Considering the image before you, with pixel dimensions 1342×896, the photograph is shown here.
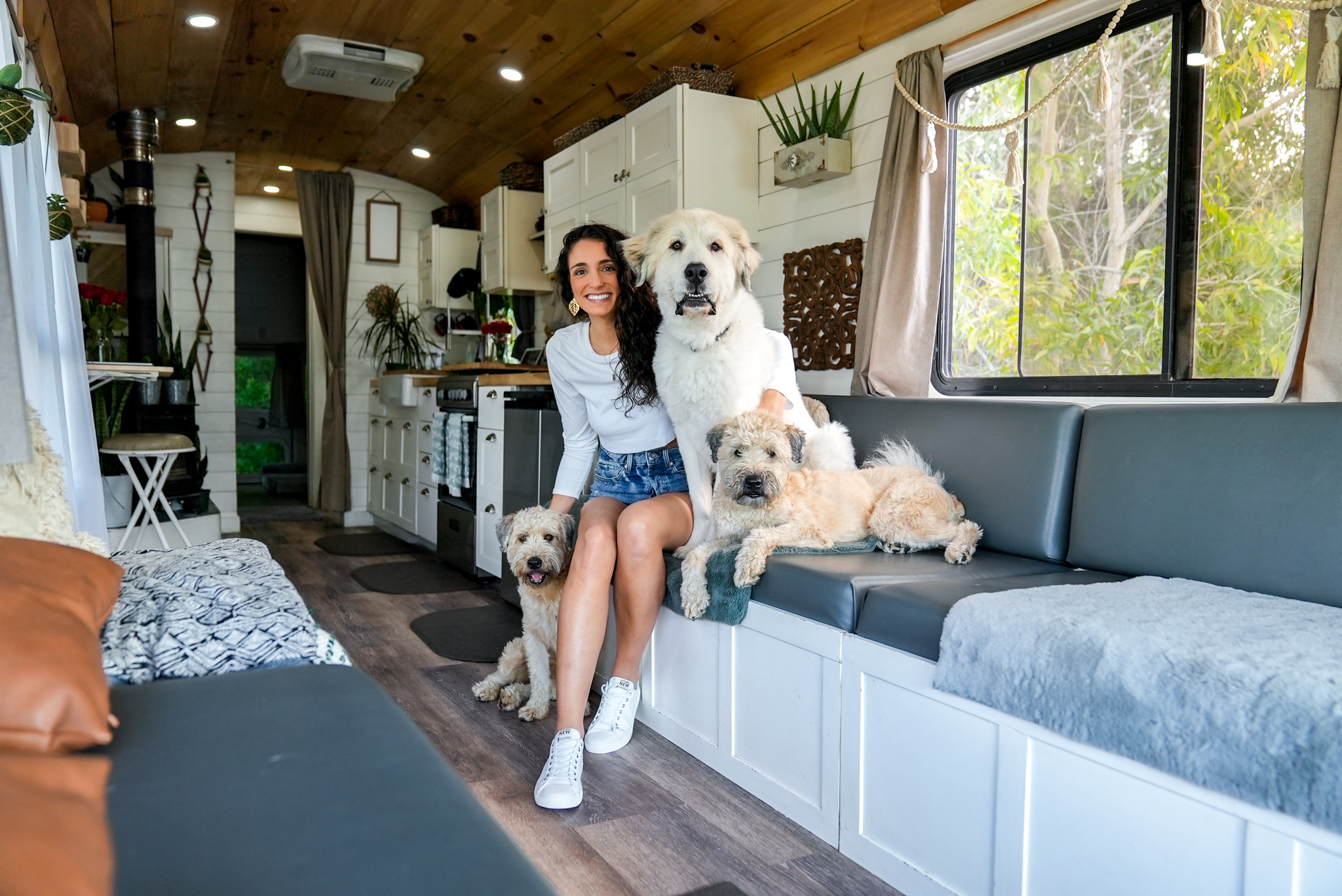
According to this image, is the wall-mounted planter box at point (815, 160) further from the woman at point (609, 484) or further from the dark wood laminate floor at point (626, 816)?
the dark wood laminate floor at point (626, 816)

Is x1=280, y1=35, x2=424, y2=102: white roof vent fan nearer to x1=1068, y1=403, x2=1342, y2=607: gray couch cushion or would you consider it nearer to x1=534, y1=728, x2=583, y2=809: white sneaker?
x1=534, y1=728, x2=583, y2=809: white sneaker

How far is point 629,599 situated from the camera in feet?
7.34

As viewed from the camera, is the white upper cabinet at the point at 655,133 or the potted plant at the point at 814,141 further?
the white upper cabinet at the point at 655,133

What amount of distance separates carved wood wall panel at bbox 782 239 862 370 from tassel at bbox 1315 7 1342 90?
1.50 meters

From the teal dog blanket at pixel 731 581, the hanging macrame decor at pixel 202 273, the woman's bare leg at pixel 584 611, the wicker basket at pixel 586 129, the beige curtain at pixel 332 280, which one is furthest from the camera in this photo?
the beige curtain at pixel 332 280

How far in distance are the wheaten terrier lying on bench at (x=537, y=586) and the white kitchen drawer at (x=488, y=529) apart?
1359 millimetres

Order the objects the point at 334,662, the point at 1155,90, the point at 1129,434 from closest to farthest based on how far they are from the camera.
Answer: the point at 334,662
the point at 1129,434
the point at 1155,90

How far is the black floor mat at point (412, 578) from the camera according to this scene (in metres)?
4.14

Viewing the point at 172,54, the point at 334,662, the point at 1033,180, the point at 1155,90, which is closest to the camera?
the point at 334,662

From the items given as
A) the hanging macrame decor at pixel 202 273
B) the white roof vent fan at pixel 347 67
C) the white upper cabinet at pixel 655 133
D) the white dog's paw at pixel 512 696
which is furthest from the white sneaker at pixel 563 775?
the hanging macrame decor at pixel 202 273

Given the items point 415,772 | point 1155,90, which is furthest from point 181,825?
point 1155,90

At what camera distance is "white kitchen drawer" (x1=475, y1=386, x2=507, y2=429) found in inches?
153

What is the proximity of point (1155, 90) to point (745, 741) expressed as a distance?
2.06 meters

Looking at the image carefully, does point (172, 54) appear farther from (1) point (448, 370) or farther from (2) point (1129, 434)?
(2) point (1129, 434)
